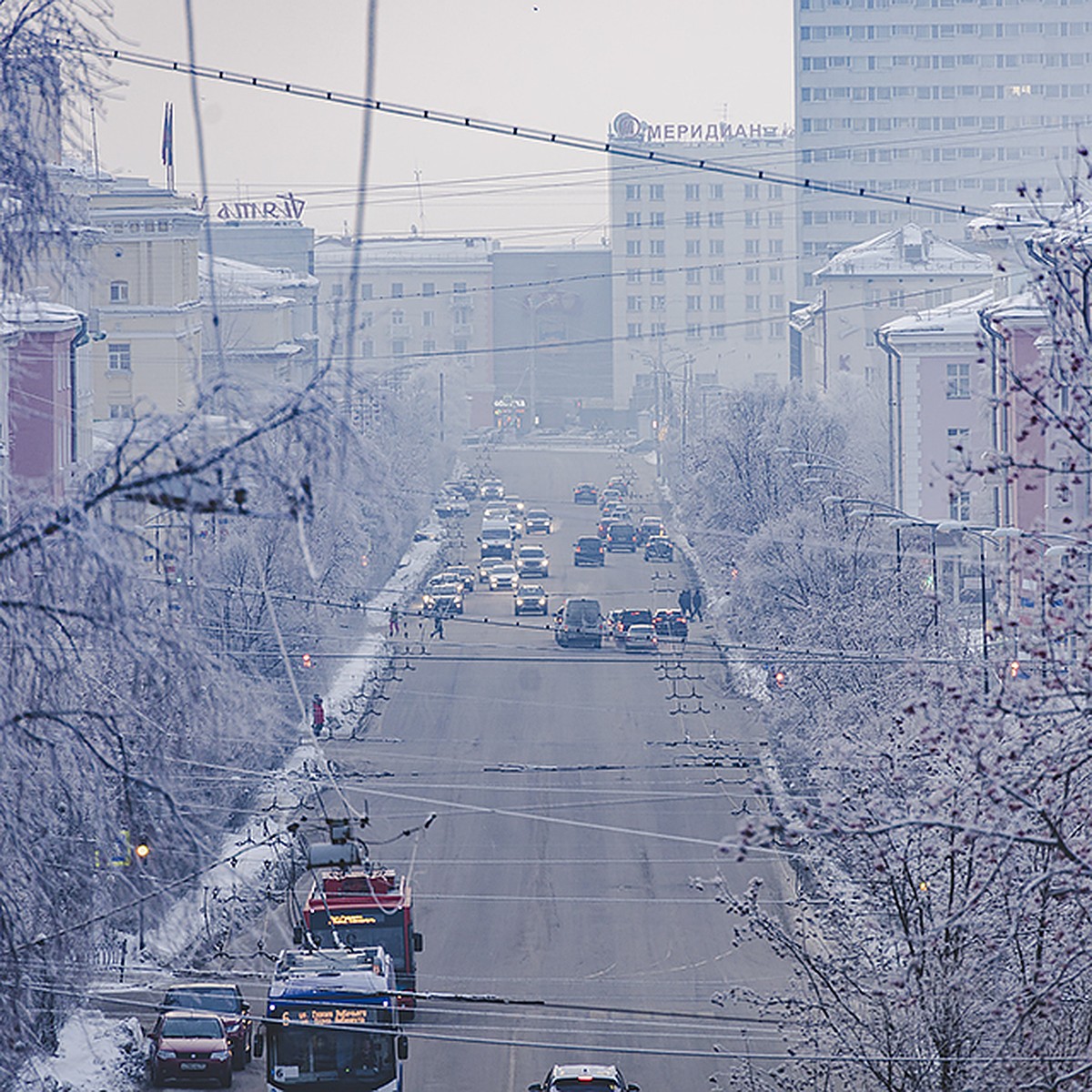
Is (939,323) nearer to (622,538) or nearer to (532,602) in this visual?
(532,602)

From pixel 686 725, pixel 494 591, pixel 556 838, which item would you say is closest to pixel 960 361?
pixel 494 591

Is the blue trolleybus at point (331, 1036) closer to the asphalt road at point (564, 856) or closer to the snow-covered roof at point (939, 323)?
the asphalt road at point (564, 856)

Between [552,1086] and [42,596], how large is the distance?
13.4 meters

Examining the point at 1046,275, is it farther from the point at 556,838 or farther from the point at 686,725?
the point at 686,725

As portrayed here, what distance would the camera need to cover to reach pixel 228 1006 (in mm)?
23906

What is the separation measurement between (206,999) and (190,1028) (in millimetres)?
1502

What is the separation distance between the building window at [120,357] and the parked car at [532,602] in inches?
536

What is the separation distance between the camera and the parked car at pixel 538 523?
266 ft

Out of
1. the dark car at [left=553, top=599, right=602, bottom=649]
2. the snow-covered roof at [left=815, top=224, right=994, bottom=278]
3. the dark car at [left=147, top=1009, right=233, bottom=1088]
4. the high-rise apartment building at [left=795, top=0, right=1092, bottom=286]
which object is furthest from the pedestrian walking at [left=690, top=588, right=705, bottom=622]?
the high-rise apartment building at [left=795, top=0, right=1092, bottom=286]

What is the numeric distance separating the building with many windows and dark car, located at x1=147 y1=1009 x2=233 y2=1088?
12177cm

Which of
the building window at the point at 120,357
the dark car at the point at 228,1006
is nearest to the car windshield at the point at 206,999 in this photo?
the dark car at the point at 228,1006

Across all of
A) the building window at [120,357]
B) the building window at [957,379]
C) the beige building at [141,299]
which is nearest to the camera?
the building window at [957,379]

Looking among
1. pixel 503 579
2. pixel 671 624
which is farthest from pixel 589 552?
pixel 671 624

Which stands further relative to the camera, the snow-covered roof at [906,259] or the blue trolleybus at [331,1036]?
the snow-covered roof at [906,259]
